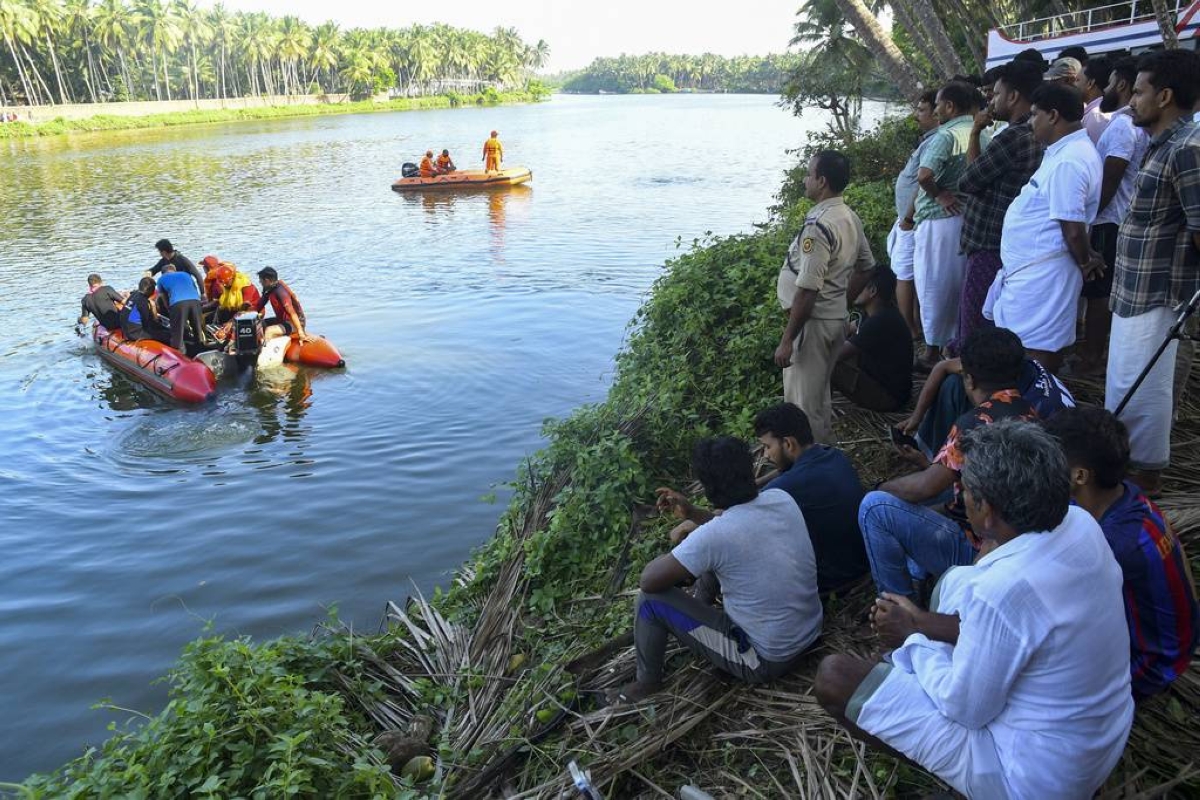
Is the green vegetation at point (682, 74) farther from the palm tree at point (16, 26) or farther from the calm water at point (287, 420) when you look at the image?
the calm water at point (287, 420)

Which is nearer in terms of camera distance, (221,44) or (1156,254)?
(1156,254)

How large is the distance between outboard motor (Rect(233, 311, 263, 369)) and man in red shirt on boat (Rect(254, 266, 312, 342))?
8.9 inches

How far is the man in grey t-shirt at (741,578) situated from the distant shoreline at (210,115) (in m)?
57.7

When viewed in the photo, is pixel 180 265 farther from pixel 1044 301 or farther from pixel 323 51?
pixel 323 51

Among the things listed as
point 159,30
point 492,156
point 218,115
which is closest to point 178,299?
point 492,156

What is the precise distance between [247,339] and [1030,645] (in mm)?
11138

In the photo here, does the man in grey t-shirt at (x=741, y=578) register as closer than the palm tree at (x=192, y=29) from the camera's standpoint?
Yes

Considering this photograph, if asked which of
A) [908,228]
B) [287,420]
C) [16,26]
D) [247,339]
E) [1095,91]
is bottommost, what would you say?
[287,420]

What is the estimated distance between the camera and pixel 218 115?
69.0 meters

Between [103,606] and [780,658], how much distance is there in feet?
18.6

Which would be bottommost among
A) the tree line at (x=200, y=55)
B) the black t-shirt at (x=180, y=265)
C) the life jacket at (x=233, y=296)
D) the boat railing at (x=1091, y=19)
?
the life jacket at (x=233, y=296)

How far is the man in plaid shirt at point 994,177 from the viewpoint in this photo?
5.20 meters

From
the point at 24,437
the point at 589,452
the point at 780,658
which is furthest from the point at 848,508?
the point at 24,437

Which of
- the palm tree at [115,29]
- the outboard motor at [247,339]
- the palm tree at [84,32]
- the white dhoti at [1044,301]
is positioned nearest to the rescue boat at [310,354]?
the outboard motor at [247,339]
